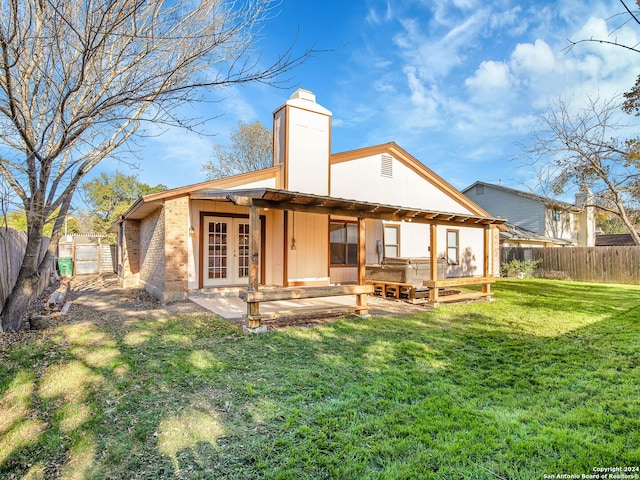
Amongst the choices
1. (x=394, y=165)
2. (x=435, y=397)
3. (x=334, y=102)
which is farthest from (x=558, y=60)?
(x=435, y=397)

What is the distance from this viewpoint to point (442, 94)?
1512 cm

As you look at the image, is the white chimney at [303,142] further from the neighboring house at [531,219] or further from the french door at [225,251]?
the neighboring house at [531,219]

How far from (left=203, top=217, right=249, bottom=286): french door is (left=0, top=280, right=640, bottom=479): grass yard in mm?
3967

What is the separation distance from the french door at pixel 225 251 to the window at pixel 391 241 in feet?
17.3

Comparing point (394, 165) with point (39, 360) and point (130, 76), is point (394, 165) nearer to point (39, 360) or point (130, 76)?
point (130, 76)

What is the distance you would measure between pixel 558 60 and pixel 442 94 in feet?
20.3

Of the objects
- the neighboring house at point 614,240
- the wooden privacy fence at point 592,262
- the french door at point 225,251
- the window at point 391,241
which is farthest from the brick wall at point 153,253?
the neighboring house at point 614,240

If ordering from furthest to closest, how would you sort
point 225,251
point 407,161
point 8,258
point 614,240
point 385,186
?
point 614,240 < point 407,161 < point 385,186 < point 225,251 < point 8,258

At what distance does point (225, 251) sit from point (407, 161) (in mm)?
7893

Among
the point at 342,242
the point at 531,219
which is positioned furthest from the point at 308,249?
the point at 531,219

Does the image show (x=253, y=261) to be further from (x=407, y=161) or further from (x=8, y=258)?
(x=407, y=161)

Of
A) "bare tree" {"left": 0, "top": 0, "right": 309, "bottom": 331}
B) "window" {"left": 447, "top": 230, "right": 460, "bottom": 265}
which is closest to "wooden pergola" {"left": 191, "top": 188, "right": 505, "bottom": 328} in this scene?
"bare tree" {"left": 0, "top": 0, "right": 309, "bottom": 331}

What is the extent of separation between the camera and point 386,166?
1271cm

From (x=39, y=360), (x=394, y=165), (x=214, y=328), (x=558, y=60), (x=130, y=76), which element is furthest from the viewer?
(x=394, y=165)
